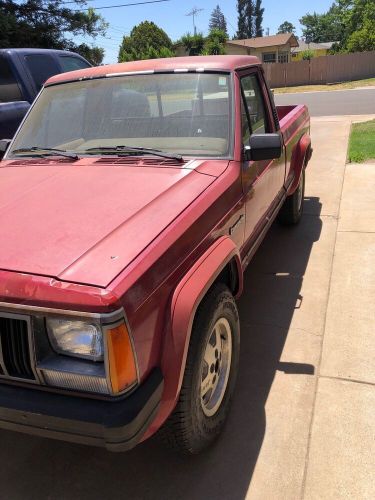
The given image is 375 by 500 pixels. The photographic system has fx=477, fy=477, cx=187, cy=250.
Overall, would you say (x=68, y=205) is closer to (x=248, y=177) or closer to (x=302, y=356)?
(x=248, y=177)

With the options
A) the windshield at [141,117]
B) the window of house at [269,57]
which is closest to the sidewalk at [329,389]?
the windshield at [141,117]

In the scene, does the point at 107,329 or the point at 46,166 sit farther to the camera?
the point at 46,166

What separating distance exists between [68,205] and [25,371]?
2.91 ft

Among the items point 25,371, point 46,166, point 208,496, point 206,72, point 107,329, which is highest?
point 206,72

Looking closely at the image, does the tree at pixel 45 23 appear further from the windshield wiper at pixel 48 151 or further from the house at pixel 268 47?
the house at pixel 268 47

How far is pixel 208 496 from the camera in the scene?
2.30m

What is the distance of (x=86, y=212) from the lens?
91.7 inches

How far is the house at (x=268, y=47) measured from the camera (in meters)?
53.6

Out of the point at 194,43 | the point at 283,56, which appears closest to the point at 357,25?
the point at 283,56

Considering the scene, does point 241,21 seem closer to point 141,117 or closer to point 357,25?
point 357,25

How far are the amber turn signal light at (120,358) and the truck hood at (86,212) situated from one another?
190 millimetres

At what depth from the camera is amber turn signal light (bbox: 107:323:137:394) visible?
5.75ft

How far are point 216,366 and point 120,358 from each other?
0.96m

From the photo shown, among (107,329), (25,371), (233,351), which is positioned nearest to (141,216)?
(107,329)
